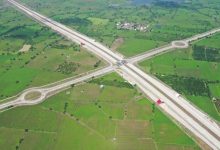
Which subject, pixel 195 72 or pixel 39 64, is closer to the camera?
pixel 195 72

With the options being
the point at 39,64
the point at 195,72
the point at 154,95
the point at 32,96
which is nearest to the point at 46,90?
the point at 32,96

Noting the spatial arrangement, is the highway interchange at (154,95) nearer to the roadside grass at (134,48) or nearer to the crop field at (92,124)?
the crop field at (92,124)

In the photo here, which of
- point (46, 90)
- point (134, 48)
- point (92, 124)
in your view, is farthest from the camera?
point (134, 48)

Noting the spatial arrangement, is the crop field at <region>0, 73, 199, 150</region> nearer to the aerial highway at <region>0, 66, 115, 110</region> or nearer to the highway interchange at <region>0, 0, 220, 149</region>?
the aerial highway at <region>0, 66, 115, 110</region>

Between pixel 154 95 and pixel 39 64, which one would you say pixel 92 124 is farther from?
pixel 39 64

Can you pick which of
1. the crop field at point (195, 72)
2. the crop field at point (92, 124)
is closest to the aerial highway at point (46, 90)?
the crop field at point (92, 124)

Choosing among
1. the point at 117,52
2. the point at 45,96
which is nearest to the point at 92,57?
the point at 117,52

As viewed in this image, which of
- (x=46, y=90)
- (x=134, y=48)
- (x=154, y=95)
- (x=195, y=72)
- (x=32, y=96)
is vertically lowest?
(x=134, y=48)
